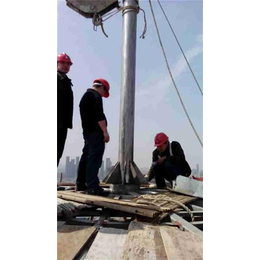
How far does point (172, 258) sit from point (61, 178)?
3.17 meters

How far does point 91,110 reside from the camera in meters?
2.13

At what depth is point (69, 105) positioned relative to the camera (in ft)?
6.61

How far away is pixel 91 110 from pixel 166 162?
126 centimetres

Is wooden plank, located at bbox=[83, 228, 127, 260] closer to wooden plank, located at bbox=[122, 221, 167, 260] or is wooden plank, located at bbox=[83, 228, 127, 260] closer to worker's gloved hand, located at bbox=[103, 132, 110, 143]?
wooden plank, located at bbox=[122, 221, 167, 260]

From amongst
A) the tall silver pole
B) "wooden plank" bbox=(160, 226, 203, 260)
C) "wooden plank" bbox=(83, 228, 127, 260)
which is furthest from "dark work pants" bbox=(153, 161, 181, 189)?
"wooden plank" bbox=(83, 228, 127, 260)

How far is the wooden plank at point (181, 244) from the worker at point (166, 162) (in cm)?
169

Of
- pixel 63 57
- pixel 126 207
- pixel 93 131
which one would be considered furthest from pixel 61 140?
pixel 126 207

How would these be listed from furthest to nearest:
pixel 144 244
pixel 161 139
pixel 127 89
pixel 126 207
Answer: pixel 161 139, pixel 127 89, pixel 126 207, pixel 144 244

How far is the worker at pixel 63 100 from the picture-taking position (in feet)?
6.27

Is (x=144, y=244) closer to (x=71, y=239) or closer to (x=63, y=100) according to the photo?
(x=71, y=239)

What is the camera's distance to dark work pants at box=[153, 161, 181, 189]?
280 cm

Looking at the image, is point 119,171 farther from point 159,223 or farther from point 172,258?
point 172,258

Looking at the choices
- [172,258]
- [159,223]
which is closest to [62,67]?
[159,223]

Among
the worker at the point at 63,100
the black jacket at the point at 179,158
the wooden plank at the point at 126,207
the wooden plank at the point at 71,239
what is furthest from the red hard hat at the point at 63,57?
the black jacket at the point at 179,158
